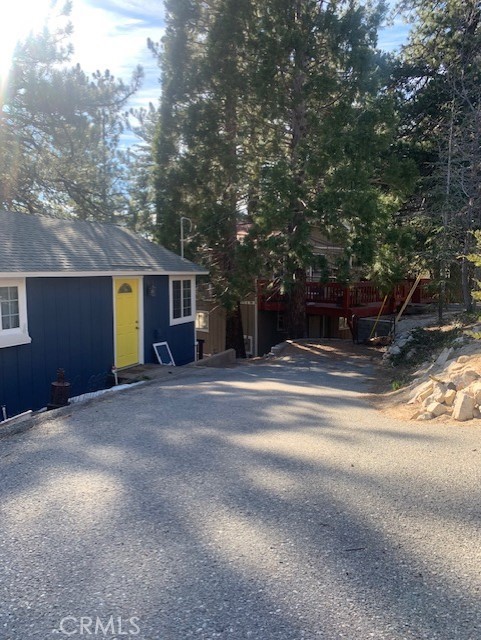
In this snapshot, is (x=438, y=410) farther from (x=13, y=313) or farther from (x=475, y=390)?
(x=13, y=313)

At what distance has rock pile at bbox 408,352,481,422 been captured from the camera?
5766 millimetres

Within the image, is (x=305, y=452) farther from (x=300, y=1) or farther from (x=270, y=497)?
(x=300, y=1)

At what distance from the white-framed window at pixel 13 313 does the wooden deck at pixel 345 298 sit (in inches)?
327

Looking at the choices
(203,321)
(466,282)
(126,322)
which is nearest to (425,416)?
(126,322)

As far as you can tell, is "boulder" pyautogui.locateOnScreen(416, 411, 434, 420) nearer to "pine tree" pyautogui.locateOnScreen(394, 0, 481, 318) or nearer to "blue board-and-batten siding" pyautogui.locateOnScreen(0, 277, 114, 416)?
"blue board-and-batten siding" pyautogui.locateOnScreen(0, 277, 114, 416)

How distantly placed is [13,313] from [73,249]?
2.46 meters

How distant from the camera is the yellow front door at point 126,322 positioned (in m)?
11.2

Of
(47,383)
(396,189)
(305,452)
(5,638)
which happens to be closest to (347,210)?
(396,189)

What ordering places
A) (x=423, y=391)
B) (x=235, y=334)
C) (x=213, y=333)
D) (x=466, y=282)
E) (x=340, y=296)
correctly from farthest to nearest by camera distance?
1. (x=213, y=333)
2. (x=235, y=334)
3. (x=340, y=296)
4. (x=466, y=282)
5. (x=423, y=391)

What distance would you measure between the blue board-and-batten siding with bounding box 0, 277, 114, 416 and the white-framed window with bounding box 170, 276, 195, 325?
2.39 metres

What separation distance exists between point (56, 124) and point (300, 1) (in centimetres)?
839

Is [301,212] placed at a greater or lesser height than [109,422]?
greater

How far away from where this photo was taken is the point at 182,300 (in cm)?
1358

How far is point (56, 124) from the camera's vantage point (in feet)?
54.4
